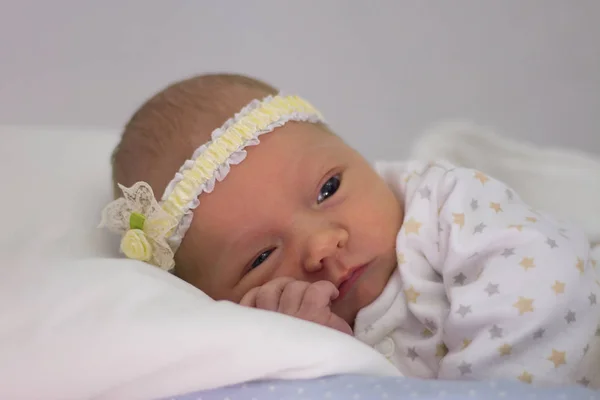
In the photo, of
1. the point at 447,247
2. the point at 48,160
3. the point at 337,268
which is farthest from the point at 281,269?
the point at 48,160

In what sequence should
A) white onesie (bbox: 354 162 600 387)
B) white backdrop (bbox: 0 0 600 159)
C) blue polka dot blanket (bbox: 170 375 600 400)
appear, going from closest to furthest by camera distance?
blue polka dot blanket (bbox: 170 375 600 400) < white onesie (bbox: 354 162 600 387) < white backdrop (bbox: 0 0 600 159)

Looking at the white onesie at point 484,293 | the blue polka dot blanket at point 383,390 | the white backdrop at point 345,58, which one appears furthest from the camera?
the white backdrop at point 345,58

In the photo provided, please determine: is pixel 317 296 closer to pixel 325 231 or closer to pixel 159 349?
pixel 325 231

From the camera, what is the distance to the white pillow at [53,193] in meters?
0.93

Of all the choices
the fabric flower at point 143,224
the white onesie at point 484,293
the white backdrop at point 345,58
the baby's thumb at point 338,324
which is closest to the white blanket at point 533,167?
the white onesie at point 484,293

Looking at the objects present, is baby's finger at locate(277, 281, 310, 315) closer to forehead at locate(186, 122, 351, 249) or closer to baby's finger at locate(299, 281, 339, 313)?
baby's finger at locate(299, 281, 339, 313)

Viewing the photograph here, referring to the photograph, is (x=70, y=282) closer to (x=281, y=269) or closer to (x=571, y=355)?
(x=281, y=269)

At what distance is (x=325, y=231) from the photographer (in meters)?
0.90

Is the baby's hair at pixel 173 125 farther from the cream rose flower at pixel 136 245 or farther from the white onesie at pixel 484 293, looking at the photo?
the white onesie at pixel 484 293

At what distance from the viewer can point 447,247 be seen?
Answer: 90cm

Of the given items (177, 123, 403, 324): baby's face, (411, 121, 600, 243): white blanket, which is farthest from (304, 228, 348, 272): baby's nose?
(411, 121, 600, 243): white blanket

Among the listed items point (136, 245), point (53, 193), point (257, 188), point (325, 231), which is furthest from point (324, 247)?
point (53, 193)

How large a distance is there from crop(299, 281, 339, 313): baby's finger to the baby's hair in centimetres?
28

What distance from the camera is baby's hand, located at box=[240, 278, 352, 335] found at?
822 millimetres
